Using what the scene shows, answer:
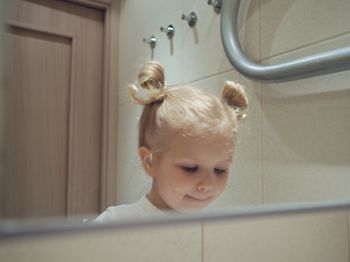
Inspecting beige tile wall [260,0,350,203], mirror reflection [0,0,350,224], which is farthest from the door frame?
beige tile wall [260,0,350,203]

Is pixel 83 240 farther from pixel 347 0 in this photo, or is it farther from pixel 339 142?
pixel 347 0

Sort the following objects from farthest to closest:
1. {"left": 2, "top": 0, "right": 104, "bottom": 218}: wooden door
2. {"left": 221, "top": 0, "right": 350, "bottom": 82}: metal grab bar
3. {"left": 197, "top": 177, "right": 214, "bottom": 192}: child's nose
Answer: {"left": 221, "top": 0, "right": 350, "bottom": 82}: metal grab bar → {"left": 197, "top": 177, "right": 214, "bottom": 192}: child's nose → {"left": 2, "top": 0, "right": 104, "bottom": 218}: wooden door

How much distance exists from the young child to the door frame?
21 millimetres

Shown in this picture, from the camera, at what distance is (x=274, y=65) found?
1.93ft

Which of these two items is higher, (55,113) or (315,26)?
(315,26)

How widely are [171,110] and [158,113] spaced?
0.6 inches

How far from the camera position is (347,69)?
0.58 m

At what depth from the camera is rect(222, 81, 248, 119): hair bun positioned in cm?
50

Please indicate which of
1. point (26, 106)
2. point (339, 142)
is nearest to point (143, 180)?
point (26, 106)

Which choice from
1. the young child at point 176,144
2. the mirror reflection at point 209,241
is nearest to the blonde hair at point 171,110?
the young child at point 176,144

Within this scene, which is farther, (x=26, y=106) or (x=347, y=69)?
(x=347, y=69)

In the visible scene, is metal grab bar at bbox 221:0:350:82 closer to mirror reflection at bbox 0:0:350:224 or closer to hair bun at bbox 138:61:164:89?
mirror reflection at bbox 0:0:350:224

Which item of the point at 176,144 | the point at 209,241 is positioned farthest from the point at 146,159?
the point at 209,241

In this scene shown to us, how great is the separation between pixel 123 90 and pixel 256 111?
0.75 ft
